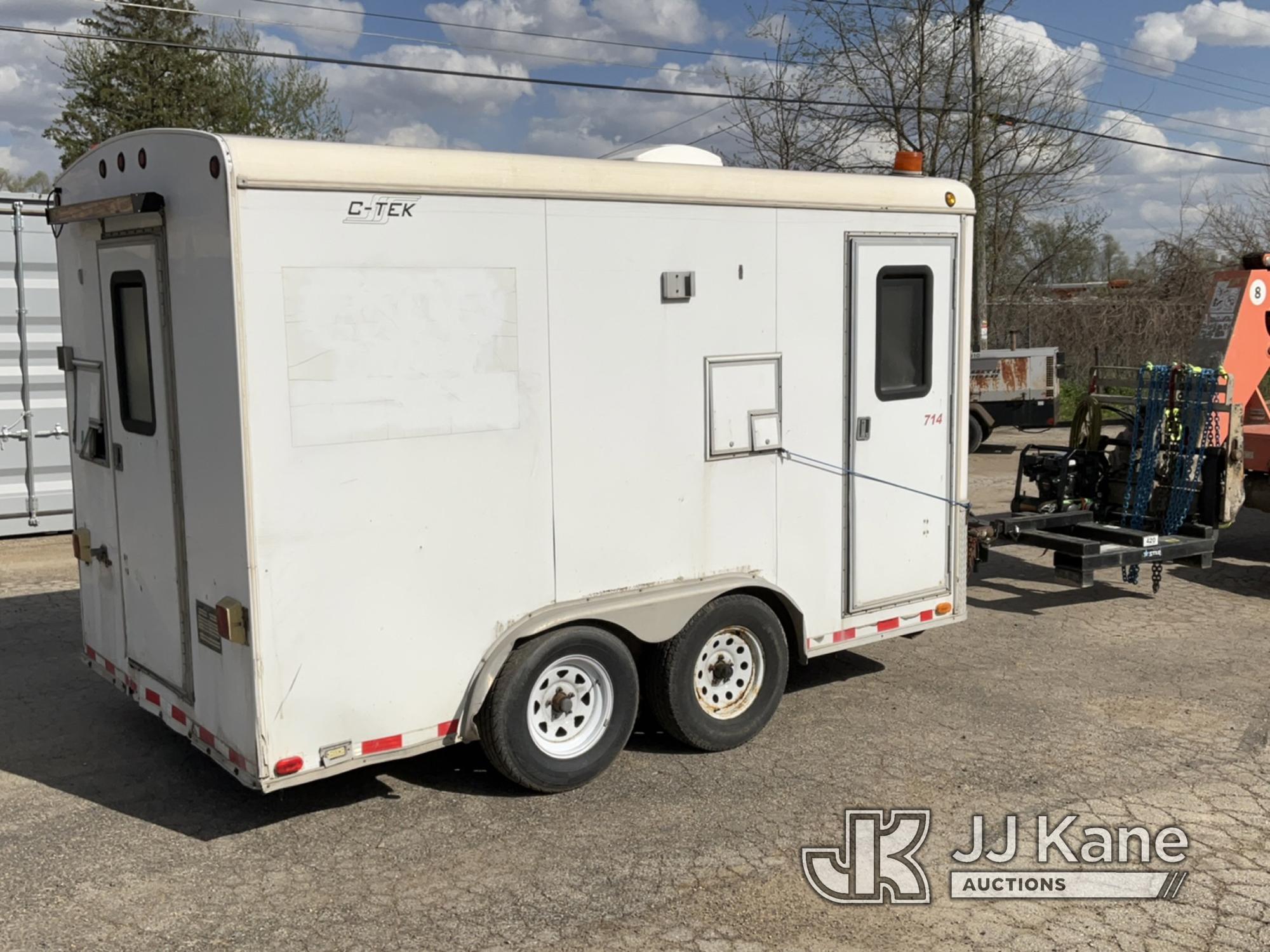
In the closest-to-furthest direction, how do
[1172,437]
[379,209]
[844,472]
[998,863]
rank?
[379,209] < [998,863] < [844,472] < [1172,437]

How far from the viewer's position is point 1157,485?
9.17m

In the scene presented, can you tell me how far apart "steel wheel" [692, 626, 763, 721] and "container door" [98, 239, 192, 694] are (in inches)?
93.1

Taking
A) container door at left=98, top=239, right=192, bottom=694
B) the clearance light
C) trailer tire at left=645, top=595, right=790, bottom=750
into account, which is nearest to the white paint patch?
container door at left=98, top=239, right=192, bottom=694

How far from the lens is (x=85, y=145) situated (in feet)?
84.2

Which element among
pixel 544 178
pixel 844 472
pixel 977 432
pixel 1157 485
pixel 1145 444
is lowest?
pixel 977 432

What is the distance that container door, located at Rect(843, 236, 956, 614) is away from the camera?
6.27 metres

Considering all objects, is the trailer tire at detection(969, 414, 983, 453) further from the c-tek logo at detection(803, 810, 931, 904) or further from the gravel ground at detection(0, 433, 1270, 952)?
the c-tek logo at detection(803, 810, 931, 904)

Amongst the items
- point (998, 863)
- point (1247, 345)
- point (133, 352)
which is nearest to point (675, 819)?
point (998, 863)

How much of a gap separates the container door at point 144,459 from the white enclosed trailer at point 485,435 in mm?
22

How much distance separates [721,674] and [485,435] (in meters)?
1.79

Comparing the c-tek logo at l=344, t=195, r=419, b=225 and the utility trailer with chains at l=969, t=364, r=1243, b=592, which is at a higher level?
the c-tek logo at l=344, t=195, r=419, b=225

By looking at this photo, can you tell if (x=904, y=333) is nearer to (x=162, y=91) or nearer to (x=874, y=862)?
(x=874, y=862)

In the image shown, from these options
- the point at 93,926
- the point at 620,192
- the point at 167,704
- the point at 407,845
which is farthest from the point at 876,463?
the point at 93,926

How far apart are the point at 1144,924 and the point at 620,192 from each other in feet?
11.9
